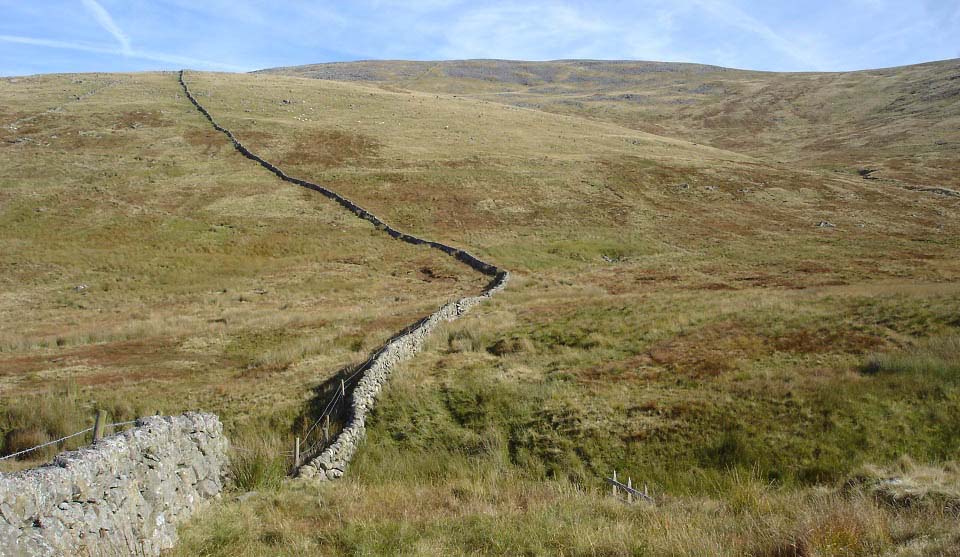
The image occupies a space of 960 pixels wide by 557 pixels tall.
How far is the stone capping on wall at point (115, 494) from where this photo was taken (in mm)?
5715

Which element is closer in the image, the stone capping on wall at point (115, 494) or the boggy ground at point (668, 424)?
the stone capping on wall at point (115, 494)

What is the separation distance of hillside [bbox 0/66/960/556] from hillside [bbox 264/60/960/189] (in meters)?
18.0

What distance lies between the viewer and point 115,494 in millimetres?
7191

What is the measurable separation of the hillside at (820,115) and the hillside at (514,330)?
17957 millimetres

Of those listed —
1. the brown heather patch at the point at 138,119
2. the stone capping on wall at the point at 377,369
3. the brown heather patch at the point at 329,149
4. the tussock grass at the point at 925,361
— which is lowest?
the stone capping on wall at the point at 377,369

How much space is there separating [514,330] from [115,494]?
15.9 metres

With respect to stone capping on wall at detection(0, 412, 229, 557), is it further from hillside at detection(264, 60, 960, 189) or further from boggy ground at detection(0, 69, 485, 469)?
hillside at detection(264, 60, 960, 189)

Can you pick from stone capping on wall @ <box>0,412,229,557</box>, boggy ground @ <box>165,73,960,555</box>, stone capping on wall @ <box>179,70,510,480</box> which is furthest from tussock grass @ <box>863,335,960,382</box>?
stone capping on wall @ <box>0,412,229,557</box>

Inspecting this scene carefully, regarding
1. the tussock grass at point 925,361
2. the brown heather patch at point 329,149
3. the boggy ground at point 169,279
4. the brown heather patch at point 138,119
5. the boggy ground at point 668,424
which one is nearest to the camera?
the boggy ground at point 668,424

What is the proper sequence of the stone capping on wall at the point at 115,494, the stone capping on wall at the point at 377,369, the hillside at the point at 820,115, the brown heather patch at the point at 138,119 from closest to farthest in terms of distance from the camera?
the stone capping on wall at the point at 115,494 < the stone capping on wall at the point at 377,369 < the brown heather patch at the point at 138,119 < the hillside at the point at 820,115

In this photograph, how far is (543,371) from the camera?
16.7m

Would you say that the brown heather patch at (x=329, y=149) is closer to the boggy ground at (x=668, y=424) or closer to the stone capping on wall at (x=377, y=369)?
the stone capping on wall at (x=377, y=369)

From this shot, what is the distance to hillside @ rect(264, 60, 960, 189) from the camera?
93500 mm

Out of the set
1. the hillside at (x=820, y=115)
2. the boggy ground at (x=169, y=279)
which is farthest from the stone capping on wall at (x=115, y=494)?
the hillside at (x=820, y=115)
